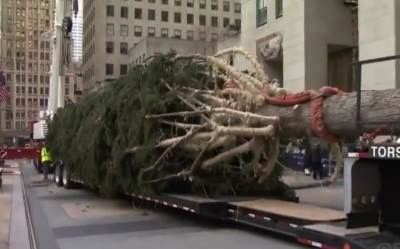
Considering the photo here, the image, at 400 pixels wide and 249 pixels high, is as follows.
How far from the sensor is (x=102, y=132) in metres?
14.7

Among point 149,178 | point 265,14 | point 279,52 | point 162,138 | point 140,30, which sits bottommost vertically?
point 149,178

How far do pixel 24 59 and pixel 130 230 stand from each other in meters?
93.9

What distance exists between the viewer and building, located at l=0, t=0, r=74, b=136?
77062 mm

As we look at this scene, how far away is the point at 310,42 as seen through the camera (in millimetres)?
30953

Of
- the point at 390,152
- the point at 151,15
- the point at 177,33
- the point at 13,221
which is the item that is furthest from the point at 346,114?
the point at 177,33

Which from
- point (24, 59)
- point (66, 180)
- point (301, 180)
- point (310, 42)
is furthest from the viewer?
point (24, 59)

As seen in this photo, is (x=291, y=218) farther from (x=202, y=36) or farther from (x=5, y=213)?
(x=202, y=36)

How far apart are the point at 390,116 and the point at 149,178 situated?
6.13 meters

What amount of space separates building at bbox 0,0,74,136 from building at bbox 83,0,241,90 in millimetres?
8918

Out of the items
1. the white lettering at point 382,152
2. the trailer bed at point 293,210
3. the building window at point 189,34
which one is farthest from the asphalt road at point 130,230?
the building window at point 189,34

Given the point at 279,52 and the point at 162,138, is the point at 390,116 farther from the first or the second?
the point at 279,52

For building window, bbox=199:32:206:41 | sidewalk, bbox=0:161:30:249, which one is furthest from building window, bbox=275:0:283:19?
building window, bbox=199:32:206:41

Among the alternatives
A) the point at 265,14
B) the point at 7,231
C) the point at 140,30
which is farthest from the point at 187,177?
the point at 140,30

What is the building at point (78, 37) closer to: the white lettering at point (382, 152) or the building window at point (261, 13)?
the building window at point (261, 13)
